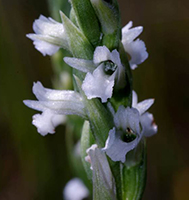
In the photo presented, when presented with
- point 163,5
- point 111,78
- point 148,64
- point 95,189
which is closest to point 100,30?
point 111,78

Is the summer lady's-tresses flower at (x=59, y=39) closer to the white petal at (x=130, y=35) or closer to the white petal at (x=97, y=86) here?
the white petal at (x=130, y=35)

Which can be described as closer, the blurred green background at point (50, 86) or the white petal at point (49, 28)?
the white petal at point (49, 28)

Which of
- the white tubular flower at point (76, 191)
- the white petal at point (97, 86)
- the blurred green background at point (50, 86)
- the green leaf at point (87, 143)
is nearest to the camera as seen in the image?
the white petal at point (97, 86)

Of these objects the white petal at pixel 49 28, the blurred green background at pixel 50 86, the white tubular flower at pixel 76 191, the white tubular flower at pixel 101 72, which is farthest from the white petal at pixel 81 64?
the blurred green background at pixel 50 86

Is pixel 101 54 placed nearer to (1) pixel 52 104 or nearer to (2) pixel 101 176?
(1) pixel 52 104

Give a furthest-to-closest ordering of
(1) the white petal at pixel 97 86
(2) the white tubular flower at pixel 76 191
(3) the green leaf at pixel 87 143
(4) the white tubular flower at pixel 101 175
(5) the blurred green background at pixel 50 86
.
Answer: (5) the blurred green background at pixel 50 86 < (2) the white tubular flower at pixel 76 191 < (3) the green leaf at pixel 87 143 < (4) the white tubular flower at pixel 101 175 < (1) the white petal at pixel 97 86

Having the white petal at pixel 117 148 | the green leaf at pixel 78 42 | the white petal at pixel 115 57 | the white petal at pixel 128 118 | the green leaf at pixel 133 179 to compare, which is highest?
the green leaf at pixel 78 42

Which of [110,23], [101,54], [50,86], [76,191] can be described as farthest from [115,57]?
[50,86]

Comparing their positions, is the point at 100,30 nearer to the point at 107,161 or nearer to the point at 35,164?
the point at 107,161
